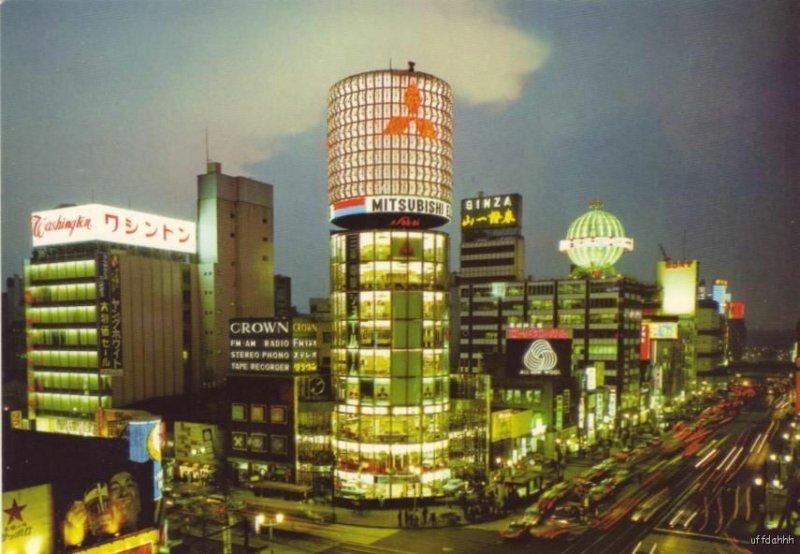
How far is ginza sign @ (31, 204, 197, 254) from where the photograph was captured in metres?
82.3

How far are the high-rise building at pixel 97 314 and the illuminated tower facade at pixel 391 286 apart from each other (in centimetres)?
3948

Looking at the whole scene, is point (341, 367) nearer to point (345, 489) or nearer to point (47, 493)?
point (345, 489)

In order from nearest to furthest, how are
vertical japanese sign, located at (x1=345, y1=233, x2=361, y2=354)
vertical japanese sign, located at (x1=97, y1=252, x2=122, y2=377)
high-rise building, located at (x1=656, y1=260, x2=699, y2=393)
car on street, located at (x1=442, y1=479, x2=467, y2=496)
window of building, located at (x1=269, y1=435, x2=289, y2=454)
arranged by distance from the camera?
car on street, located at (x1=442, y1=479, x2=467, y2=496) < vertical japanese sign, located at (x1=345, y1=233, x2=361, y2=354) < window of building, located at (x1=269, y1=435, x2=289, y2=454) < vertical japanese sign, located at (x1=97, y1=252, x2=122, y2=377) < high-rise building, located at (x1=656, y1=260, x2=699, y2=393)

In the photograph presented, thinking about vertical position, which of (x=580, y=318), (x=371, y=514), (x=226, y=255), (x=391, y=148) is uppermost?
(x=391, y=148)

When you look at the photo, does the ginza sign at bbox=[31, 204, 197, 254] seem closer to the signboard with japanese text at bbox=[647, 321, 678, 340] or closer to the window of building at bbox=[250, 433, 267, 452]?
the window of building at bbox=[250, 433, 267, 452]

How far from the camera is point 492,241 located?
13800cm

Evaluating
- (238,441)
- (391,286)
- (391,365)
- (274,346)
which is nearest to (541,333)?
(391,365)

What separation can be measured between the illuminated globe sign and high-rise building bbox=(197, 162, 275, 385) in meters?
50.7

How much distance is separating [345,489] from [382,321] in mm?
14958

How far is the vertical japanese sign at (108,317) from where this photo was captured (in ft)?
257

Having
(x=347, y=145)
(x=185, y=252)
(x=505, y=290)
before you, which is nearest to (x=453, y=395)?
(x=347, y=145)

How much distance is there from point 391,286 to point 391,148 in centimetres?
1217

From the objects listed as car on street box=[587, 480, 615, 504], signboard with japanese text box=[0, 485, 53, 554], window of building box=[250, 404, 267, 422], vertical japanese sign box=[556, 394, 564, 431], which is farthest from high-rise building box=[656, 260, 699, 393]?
signboard with japanese text box=[0, 485, 53, 554]

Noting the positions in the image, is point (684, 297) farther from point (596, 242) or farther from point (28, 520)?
point (28, 520)
